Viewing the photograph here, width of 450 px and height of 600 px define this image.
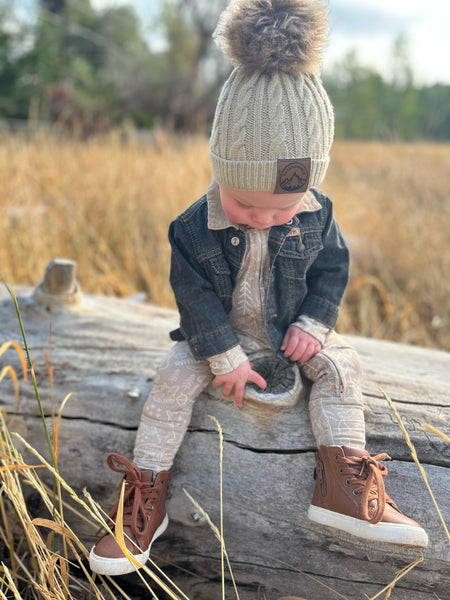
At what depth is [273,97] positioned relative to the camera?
1.28m

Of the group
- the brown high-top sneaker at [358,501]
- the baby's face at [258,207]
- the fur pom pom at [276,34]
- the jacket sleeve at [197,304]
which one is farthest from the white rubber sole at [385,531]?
the fur pom pom at [276,34]

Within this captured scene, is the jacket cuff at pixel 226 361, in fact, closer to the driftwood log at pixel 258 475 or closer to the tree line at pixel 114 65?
the driftwood log at pixel 258 475

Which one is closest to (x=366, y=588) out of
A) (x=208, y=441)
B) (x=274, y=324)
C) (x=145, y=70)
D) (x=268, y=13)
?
(x=208, y=441)

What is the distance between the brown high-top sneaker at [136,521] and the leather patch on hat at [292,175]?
34.2 inches

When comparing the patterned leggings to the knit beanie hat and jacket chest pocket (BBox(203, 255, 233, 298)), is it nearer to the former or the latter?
jacket chest pocket (BBox(203, 255, 233, 298))

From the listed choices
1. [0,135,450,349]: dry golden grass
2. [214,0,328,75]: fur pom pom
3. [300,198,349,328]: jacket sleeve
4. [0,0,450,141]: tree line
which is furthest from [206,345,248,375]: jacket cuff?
[0,0,450,141]: tree line

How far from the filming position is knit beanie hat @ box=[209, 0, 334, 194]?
4.18 ft

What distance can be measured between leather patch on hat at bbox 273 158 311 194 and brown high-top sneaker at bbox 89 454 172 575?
2.85 ft

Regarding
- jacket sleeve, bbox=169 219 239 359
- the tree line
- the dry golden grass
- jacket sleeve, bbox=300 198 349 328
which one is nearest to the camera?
jacket sleeve, bbox=169 219 239 359

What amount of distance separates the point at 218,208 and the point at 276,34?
1.61 feet

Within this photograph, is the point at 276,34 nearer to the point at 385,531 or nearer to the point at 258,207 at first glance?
the point at 258,207

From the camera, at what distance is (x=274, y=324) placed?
65.2 inches

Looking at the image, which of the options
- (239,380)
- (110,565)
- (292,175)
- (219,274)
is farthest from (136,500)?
(292,175)

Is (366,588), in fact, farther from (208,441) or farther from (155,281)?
(155,281)
